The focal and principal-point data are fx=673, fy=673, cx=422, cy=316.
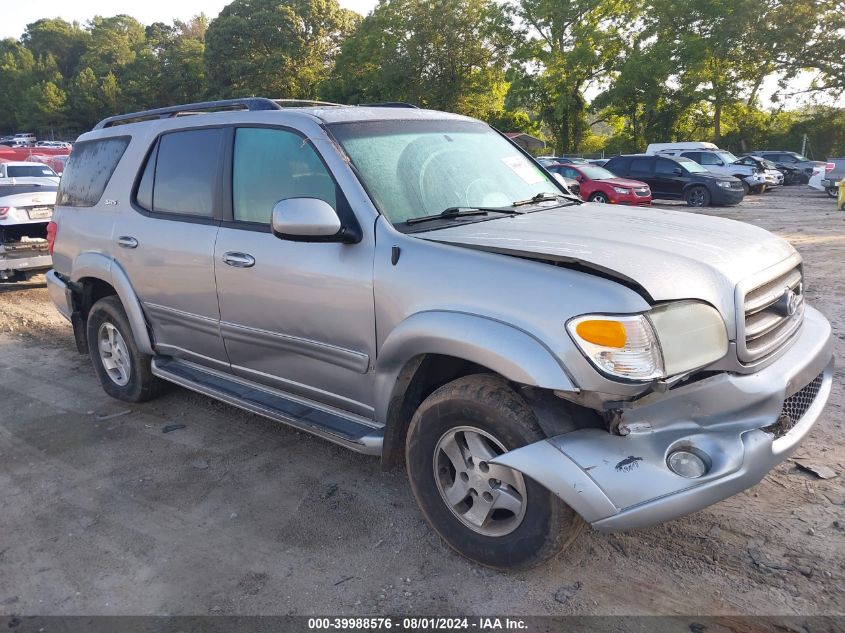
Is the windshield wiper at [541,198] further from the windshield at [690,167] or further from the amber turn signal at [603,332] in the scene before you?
the windshield at [690,167]

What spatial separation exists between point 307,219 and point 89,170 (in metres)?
2.91

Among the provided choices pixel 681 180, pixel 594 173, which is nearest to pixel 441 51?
pixel 681 180

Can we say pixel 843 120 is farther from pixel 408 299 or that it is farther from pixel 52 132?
pixel 52 132

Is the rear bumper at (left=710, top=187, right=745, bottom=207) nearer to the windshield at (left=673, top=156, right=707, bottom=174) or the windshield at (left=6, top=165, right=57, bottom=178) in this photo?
the windshield at (left=673, top=156, right=707, bottom=174)

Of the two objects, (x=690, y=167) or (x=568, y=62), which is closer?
(x=690, y=167)

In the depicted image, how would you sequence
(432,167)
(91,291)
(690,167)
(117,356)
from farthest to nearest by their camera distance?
1. (690,167)
2. (91,291)
3. (117,356)
4. (432,167)

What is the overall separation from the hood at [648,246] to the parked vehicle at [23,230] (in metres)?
7.68

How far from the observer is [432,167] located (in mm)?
3598

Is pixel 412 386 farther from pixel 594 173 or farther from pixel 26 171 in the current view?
pixel 26 171

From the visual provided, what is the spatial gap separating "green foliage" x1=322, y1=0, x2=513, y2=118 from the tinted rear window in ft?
120

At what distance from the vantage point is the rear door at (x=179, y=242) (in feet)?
13.0

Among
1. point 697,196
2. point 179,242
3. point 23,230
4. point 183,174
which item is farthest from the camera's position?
point 697,196

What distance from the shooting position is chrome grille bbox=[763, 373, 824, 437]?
108 inches

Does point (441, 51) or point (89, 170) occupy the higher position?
point (441, 51)
